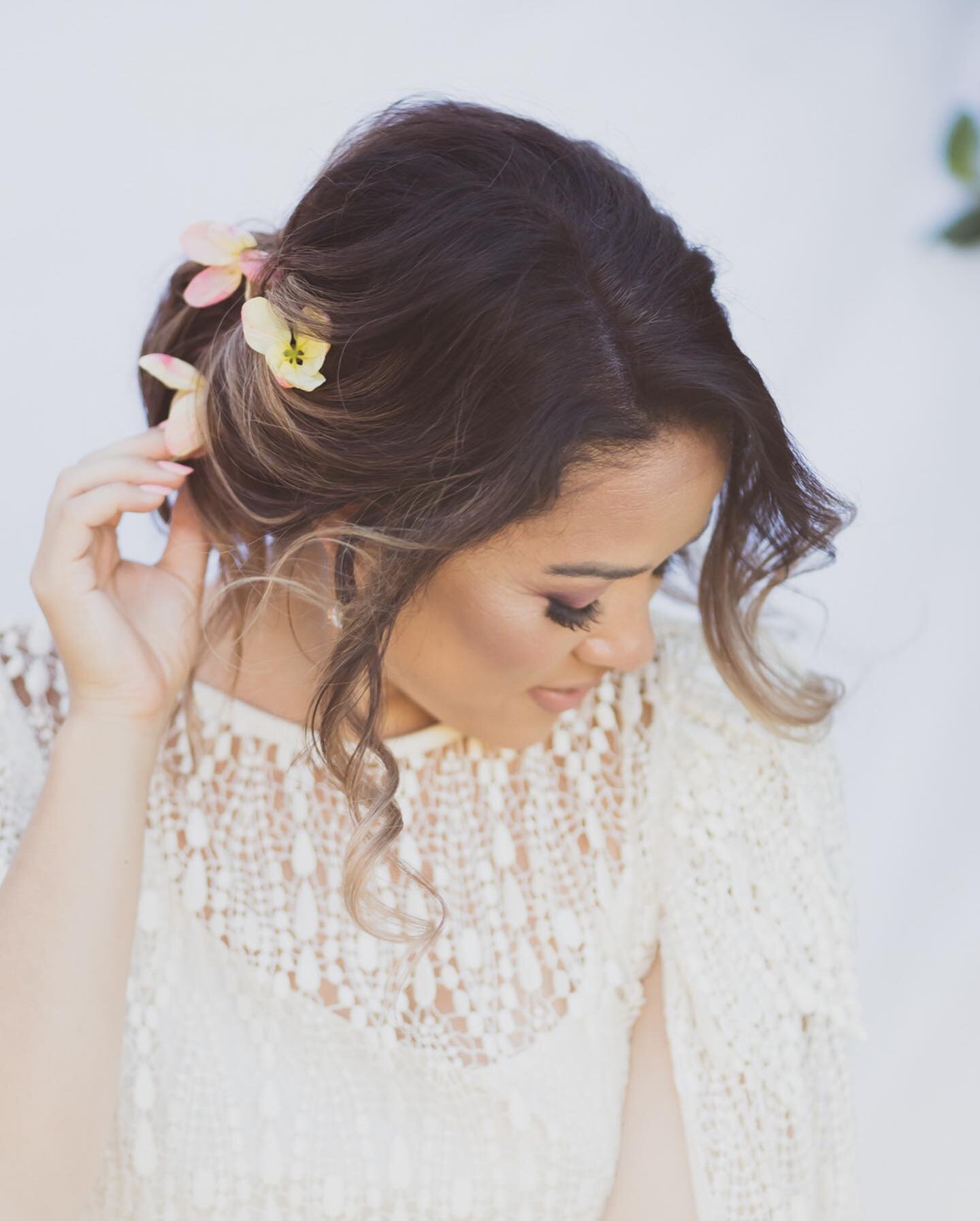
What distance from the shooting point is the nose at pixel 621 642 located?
3.93 ft

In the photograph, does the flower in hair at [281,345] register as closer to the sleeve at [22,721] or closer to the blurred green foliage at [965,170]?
the sleeve at [22,721]

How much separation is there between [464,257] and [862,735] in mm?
1181

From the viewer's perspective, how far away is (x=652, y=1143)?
135 centimetres

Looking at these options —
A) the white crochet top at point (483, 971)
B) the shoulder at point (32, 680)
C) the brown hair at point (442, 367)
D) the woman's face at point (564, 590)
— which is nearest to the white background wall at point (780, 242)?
the shoulder at point (32, 680)

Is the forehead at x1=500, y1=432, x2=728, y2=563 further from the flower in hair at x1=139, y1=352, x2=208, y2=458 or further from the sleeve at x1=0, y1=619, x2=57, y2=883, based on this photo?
the sleeve at x1=0, y1=619, x2=57, y2=883

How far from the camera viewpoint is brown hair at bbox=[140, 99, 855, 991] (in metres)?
1.04

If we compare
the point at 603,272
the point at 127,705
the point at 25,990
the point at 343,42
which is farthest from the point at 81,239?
the point at 25,990

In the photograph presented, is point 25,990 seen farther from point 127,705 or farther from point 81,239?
point 81,239

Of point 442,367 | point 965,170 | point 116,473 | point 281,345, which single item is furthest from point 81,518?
point 965,170

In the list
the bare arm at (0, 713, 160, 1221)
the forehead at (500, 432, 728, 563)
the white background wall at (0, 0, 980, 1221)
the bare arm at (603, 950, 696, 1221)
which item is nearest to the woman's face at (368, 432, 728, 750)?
the forehead at (500, 432, 728, 563)

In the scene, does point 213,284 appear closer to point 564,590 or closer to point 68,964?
point 564,590

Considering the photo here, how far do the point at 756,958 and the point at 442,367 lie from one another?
2.34 ft

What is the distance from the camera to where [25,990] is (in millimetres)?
1075

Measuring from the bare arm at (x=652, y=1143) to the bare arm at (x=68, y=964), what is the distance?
20.8 inches
